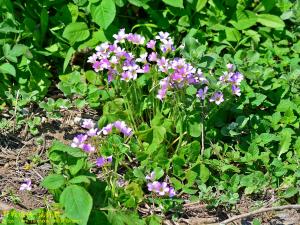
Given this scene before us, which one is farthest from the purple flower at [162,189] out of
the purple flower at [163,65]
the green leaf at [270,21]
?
the green leaf at [270,21]

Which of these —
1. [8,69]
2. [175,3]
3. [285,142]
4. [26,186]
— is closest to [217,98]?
[285,142]

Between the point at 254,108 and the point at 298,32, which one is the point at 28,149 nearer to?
the point at 254,108

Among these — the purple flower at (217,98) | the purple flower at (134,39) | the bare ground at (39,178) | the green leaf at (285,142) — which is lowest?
the bare ground at (39,178)

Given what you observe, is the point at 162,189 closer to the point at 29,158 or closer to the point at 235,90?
the point at 235,90

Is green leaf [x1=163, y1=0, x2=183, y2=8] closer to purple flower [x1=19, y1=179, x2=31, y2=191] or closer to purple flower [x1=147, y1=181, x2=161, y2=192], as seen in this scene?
purple flower [x1=147, y1=181, x2=161, y2=192]

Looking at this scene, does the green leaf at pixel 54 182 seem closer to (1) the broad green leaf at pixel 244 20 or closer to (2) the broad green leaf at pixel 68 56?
(2) the broad green leaf at pixel 68 56

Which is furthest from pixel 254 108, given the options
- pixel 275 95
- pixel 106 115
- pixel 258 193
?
pixel 106 115
